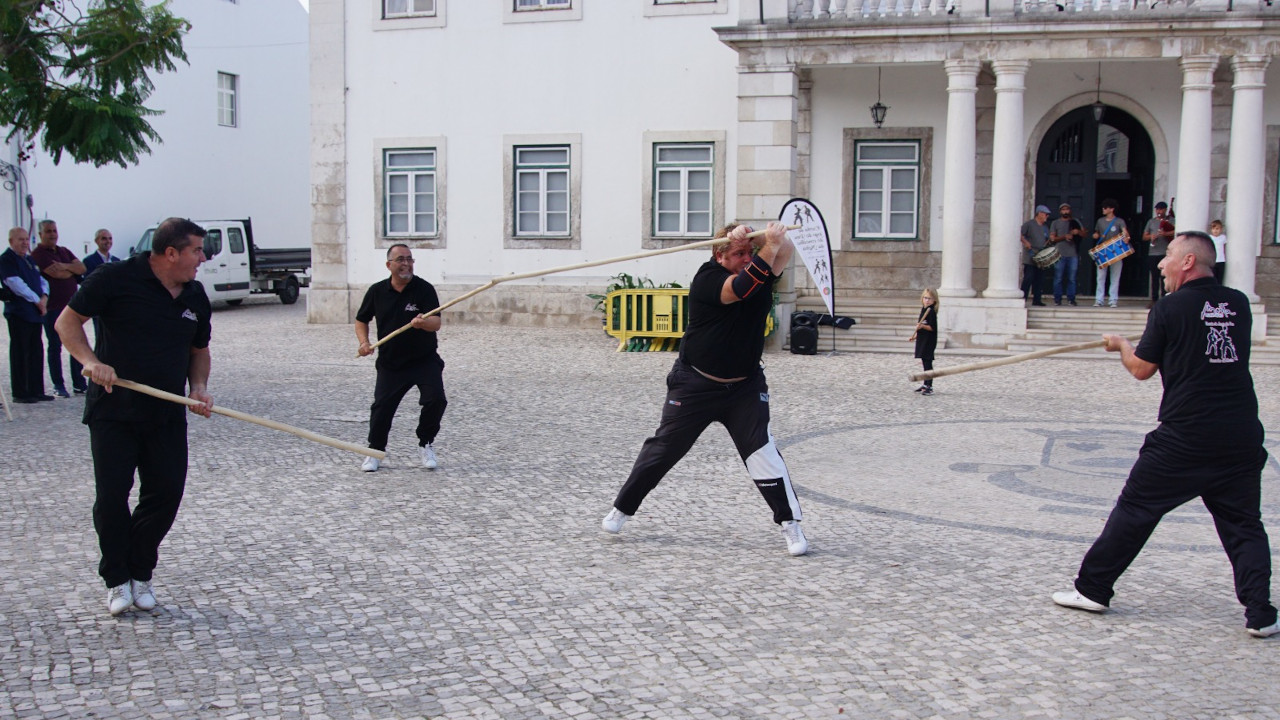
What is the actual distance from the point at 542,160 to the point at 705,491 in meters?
13.8

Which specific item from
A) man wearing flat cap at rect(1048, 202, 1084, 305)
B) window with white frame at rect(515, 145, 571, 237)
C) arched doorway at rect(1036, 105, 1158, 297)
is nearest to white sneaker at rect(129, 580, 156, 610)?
man wearing flat cap at rect(1048, 202, 1084, 305)

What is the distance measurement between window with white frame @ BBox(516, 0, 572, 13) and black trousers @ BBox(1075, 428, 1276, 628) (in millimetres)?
16766

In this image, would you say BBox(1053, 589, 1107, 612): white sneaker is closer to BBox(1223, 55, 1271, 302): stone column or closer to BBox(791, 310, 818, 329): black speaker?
BBox(791, 310, 818, 329): black speaker

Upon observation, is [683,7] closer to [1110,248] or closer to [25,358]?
[1110,248]

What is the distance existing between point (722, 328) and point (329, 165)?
1710 cm

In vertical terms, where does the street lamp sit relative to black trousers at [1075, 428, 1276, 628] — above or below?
above

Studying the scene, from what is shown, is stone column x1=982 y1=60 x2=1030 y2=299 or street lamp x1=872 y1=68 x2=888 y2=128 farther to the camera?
street lamp x1=872 y1=68 x2=888 y2=128

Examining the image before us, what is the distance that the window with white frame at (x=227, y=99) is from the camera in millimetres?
31312

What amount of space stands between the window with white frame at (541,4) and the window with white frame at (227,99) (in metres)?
13.5

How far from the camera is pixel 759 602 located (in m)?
5.55

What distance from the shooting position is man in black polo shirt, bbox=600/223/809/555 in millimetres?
6367

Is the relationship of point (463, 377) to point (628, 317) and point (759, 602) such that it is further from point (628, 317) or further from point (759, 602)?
point (759, 602)

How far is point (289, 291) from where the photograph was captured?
91.7 feet

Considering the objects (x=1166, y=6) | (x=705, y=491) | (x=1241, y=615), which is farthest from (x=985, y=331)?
(x=1241, y=615)
